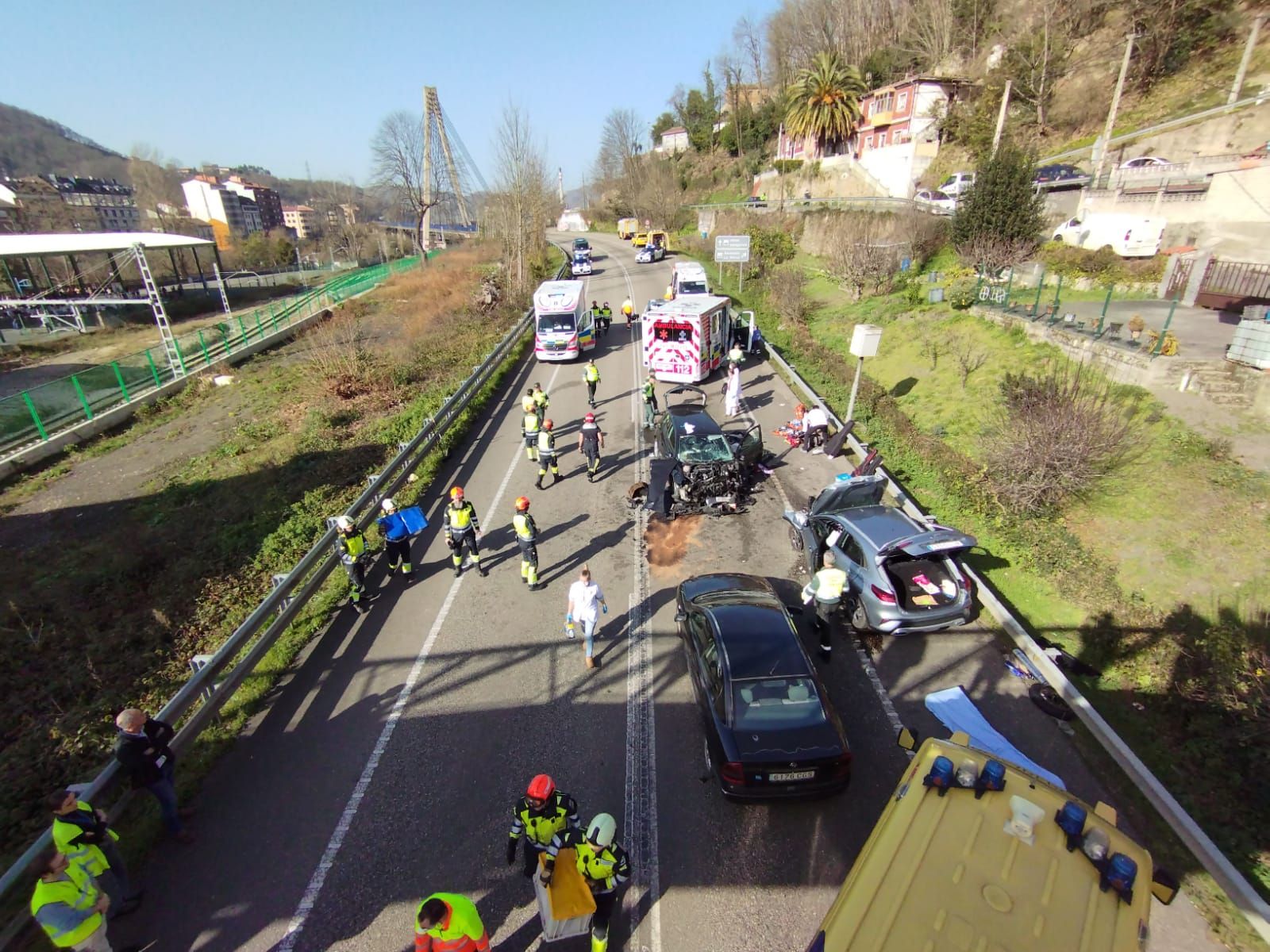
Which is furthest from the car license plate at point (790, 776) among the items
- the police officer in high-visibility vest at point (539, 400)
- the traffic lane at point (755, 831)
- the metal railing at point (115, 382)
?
the metal railing at point (115, 382)

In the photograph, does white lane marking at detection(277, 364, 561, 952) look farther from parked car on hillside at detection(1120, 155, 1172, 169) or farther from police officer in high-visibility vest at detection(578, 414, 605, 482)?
parked car on hillside at detection(1120, 155, 1172, 169)

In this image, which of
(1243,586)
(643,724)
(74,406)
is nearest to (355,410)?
(74,406)

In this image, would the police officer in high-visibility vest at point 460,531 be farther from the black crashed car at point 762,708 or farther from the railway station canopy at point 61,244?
the railway station canopy at point 61,244

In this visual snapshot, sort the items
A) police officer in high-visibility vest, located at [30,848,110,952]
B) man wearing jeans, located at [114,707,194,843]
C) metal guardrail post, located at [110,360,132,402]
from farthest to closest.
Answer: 1. metal guardrail post, located at [110,360,132,402]
2. man wearing jeans, located at [114,707,194,843]
3. police officer in high-visibility vest, located at [30,848,110,952]

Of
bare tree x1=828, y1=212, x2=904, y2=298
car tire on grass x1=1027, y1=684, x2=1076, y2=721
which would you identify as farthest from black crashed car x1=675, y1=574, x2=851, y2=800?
bare tree x1=828, y1=212, x2=904, y2=298

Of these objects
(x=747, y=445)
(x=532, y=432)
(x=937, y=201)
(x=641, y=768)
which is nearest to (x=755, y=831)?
(x=641, y=768)
